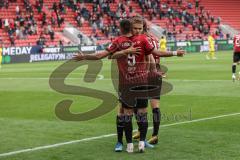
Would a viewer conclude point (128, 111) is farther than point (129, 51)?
Yes

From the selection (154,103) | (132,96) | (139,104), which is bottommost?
(154,103)

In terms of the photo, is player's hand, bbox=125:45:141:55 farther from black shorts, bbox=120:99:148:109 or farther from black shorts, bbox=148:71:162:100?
black shorts, bbox=148:71:162:100

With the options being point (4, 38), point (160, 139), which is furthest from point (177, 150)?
point (4, 38)

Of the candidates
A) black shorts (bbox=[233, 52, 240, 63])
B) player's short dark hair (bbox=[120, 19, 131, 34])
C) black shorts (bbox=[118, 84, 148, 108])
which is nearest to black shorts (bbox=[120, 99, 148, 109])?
black shorts (bbox=[118, 84, 148, 108])

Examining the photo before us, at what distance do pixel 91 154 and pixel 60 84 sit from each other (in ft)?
44.4

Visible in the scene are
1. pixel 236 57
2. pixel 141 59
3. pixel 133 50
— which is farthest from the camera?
pixel 236 57

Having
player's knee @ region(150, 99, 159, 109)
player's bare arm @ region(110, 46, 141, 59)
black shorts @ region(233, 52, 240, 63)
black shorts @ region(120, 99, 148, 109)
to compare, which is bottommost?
black shorts @ region(233, 52, 240, 63)

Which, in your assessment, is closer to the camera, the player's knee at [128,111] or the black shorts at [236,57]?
the player's knee at [128,111]

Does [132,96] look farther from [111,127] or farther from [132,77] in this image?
[111,127]

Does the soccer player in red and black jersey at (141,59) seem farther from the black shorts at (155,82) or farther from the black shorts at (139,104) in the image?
the black shorts at (155,82)

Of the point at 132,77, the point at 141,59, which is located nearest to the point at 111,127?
the point at 132,77

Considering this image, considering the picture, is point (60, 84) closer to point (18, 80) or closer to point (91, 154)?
point (18, 80)

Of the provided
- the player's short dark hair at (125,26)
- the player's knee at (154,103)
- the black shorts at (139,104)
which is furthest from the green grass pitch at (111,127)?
the player's short dark hair at (125,26)

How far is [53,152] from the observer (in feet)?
29.0
